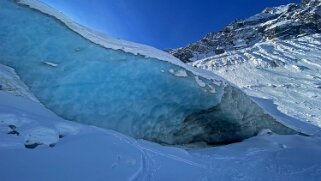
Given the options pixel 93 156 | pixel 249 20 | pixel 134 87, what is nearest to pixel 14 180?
pixel 93 156

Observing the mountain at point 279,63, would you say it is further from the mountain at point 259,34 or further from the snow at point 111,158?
the snow at point 111,158

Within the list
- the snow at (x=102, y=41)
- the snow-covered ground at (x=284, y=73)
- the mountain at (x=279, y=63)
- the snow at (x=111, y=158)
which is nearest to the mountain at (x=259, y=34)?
the mountain at (x=279, y=63)

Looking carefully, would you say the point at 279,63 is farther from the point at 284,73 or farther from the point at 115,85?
the point at 115,85

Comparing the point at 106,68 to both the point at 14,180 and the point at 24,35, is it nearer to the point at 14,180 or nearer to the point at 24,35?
the point at 24,35

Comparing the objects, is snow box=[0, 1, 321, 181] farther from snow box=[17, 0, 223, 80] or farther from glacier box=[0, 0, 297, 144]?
snow box=[17, 0, 223, 80]

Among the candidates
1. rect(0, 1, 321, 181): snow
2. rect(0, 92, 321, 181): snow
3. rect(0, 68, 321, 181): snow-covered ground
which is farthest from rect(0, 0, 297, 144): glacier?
rect(0, 92, 321, 181): snow
